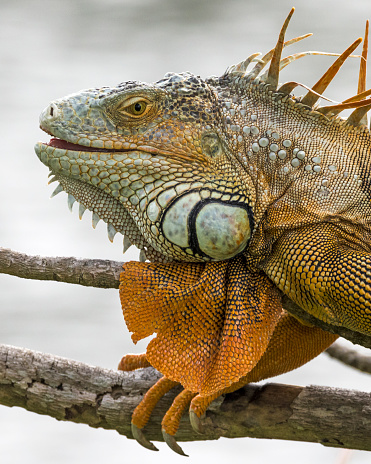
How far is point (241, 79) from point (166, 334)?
3.31 ft

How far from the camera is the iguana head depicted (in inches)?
112

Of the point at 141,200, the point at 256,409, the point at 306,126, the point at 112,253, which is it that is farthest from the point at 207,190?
the point at 112,253

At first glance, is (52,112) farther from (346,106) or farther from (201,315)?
(346,106)

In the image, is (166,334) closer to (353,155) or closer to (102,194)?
(102,194)

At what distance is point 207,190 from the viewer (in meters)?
2.85

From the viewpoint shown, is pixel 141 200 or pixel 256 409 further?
pixel 256 409

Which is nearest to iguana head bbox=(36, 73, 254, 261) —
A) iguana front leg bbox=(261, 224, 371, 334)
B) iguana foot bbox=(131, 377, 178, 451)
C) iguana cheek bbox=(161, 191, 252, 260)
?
iguana cheek bbox=(161, 191, 252, 260)

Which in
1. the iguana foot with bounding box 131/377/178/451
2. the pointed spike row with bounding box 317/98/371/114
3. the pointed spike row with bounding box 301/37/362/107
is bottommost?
the iguana foot with bounding box 131/377/178/451

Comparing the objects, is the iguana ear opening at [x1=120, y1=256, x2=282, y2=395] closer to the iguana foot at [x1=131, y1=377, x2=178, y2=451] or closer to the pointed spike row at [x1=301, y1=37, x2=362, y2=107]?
the iguana foot at [x1=131, y1=377, x2=178, y2=451]

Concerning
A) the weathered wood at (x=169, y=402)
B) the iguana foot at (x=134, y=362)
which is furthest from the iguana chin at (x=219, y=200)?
the iguana foot at (x=134, y=362)

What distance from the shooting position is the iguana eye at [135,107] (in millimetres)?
2879

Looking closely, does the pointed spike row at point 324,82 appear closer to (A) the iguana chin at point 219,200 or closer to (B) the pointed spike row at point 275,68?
(A) the iguana chin at point 219,200

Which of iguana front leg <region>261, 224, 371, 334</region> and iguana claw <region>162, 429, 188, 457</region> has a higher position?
iguana front leg <region>261, 224, 371, 334</region>

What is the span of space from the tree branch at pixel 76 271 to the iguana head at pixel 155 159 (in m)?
0.25
